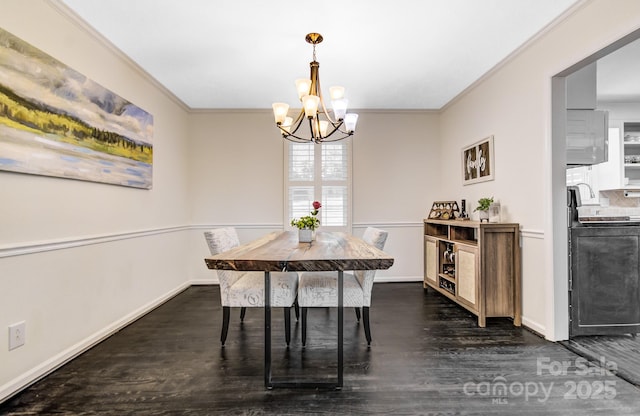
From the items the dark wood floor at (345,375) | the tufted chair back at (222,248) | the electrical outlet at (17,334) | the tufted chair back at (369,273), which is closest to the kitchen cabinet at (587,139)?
the dark wood floor at (345,375)

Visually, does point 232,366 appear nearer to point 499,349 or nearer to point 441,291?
point 499,349

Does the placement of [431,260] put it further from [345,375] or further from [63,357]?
[63,357]

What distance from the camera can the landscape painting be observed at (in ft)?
6.01

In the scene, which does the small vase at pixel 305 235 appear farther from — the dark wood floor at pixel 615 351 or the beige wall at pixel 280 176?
the dark wood floor at pixel 615 351

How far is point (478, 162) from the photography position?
3697 millimetres

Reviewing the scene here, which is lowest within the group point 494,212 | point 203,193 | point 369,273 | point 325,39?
point 369,273

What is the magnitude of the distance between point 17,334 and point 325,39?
9.73 ft

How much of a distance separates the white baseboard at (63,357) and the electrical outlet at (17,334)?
0.64ft

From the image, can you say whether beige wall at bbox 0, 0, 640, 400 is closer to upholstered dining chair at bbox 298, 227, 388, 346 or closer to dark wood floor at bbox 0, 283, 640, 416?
dark wood floor at bbox 0, 283, 640, 416

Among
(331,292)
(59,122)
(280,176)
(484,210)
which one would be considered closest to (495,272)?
(484,210)

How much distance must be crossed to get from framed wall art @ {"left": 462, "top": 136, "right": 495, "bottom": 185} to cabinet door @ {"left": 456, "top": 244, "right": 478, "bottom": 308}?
0.89 metres

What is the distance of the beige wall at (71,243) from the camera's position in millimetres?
1874

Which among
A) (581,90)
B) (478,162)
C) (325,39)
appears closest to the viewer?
(325,39)

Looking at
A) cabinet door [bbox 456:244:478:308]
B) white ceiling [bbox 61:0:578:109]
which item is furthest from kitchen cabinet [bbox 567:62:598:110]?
cabinet door [bbox 456:244:478:308]
